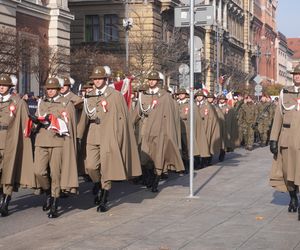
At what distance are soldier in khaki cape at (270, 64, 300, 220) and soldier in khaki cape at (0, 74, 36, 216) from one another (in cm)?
356

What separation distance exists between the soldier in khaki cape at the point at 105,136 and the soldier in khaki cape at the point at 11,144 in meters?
0.94

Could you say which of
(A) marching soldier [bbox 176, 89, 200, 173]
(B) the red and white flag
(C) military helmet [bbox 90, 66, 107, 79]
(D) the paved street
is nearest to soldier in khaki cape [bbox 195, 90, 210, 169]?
(A) marching soldier [bbox 176, 89, 200, 173]

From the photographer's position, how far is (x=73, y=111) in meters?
10.1

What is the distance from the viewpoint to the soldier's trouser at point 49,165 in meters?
9.82

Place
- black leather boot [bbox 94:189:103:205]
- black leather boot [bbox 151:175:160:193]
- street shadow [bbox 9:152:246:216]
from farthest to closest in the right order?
black leather boot [bbox 151:175:160:193] < street shadow [bbox 9:152:246:216] < black leather boot [bbox 94:189:103:205]

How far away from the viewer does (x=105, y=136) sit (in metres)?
10.3

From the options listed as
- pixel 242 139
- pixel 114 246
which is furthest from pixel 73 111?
pixel 242 139

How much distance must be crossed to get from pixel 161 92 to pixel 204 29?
4722 centimetres

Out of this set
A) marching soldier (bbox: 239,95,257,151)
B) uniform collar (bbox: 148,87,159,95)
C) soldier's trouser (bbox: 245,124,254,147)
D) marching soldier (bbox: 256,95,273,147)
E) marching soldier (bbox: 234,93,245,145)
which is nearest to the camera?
uniform collar (bbox: 148,87,159,95)

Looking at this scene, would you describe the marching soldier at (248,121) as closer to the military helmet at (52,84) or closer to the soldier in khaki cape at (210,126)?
the soldier in khaki cape at (210,126)

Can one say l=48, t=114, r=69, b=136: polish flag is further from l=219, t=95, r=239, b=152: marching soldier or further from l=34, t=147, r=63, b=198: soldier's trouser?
l=219, t=95, r=239, b=152: marching soldier

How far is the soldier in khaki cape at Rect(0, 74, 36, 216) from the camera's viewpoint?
9966 mm

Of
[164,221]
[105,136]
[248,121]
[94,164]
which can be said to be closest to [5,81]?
[105,136]

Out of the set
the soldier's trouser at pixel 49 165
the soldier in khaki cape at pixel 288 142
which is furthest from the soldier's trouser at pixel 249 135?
the soldier's trouser at pixel 49 165
